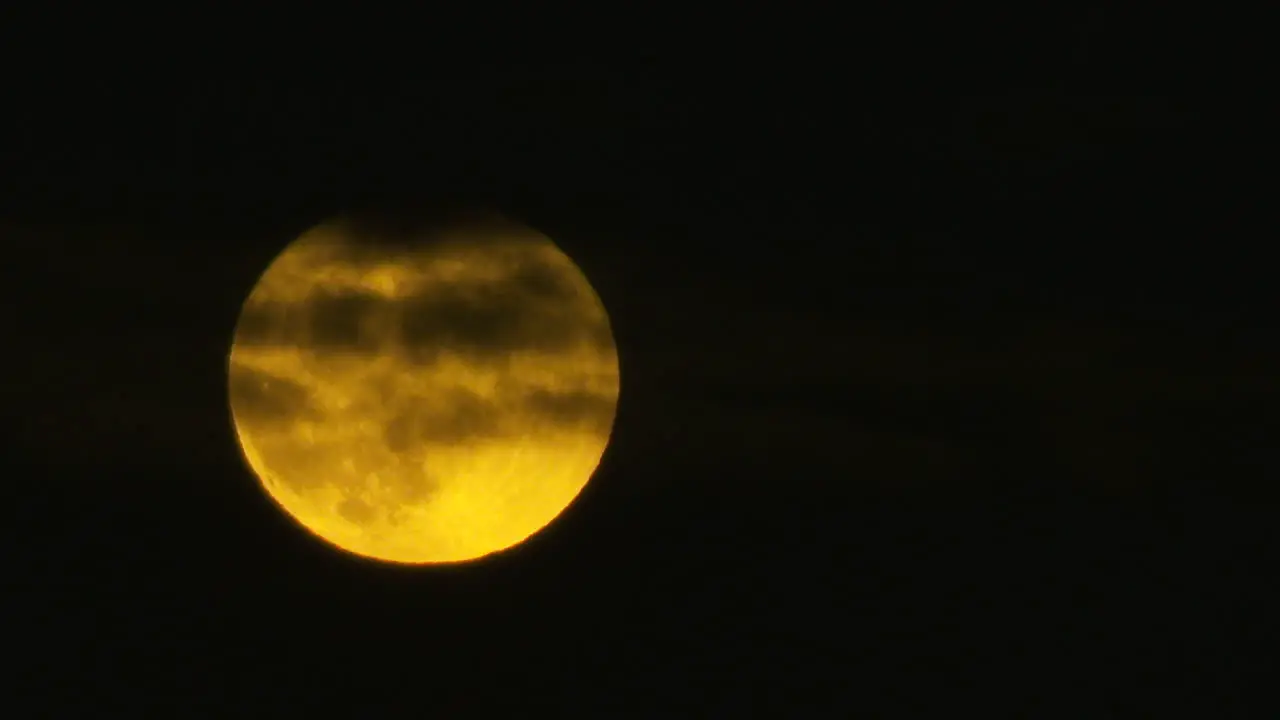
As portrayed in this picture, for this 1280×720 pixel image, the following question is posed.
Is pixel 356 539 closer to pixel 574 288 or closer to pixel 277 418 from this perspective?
pixel 277 418

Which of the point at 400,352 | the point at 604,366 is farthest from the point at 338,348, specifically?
the point at 604,366

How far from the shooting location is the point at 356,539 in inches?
313

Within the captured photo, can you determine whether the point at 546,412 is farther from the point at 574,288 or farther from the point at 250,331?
the point at 250,331

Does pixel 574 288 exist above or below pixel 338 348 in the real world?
above

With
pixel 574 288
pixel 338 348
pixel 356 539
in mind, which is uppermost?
pixel 574 288

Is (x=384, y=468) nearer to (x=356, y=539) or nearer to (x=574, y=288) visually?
(x=356, y=539)

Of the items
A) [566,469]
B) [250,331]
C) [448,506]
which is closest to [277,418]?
[250,331]

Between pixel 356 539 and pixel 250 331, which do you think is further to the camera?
pixel 356 539

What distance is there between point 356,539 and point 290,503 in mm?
428

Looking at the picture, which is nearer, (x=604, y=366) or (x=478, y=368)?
(x=478, y=368)

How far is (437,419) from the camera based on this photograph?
24.1 feet

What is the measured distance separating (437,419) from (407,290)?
2.32 feet

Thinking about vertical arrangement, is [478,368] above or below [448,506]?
above

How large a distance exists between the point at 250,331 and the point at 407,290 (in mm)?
917
